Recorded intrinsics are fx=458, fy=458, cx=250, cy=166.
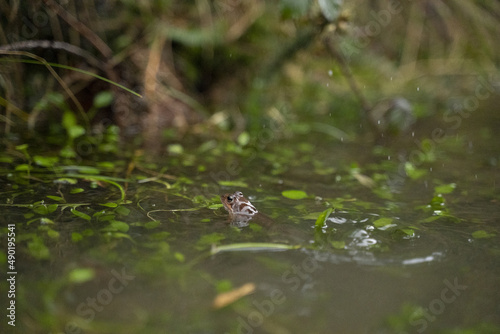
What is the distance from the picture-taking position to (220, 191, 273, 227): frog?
175cm

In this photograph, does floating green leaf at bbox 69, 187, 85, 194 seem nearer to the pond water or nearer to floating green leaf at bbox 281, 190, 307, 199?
the pond water

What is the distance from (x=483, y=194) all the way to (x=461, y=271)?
922 mm

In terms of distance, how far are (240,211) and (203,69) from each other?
3.05 m

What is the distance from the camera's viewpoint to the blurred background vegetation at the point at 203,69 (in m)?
3.00

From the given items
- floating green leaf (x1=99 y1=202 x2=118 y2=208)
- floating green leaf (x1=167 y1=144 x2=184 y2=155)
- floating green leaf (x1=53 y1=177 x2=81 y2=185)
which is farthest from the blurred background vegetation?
floating green leaf (x1=99 y1=202 x2=118 y2=208)

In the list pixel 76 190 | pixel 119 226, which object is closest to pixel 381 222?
pixel 119 226

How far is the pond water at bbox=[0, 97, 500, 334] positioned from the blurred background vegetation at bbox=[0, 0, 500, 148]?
2.66 feet

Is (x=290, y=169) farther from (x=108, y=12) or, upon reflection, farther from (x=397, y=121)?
(x=108, y=12)

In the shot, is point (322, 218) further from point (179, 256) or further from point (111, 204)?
point (111, 204)

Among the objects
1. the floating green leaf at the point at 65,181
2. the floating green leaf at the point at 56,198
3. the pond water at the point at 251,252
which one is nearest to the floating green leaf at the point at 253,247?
the pond water at the point at 251,252

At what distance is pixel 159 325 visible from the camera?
3.62ft

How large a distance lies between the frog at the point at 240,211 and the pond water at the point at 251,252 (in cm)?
4

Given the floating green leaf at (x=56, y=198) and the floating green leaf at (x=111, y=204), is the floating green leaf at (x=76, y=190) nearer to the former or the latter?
the floating green leaf at (x=56, y=198)

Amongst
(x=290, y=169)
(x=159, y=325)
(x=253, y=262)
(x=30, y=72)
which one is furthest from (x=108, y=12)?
(x=159, y=325)
